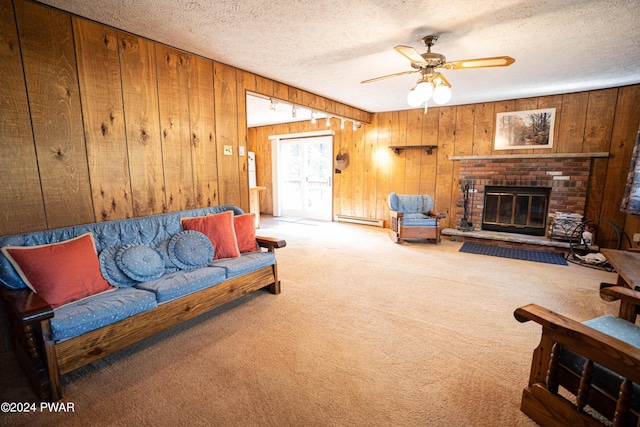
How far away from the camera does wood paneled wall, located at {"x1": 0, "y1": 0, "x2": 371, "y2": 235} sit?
6.70ft

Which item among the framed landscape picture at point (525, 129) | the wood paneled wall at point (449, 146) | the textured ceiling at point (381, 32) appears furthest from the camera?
the framed landscape picture at point (525, 129)

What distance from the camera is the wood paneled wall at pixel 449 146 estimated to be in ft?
13.9

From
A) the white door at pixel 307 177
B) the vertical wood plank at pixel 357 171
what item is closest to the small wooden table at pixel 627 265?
the vertical wood plank at pixel 357 171

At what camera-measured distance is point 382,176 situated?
6.31 meters

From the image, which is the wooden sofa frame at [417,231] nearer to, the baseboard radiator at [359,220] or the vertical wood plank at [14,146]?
the baseboard radiator at [359,220]

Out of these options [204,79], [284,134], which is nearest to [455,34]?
[204,79]

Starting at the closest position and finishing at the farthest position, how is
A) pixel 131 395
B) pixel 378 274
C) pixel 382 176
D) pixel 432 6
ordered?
1. pixel 131 395
2. pixel 432 6
3. pixel 378 274
4. pixel 382 176

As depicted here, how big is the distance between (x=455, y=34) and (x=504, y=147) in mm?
3162

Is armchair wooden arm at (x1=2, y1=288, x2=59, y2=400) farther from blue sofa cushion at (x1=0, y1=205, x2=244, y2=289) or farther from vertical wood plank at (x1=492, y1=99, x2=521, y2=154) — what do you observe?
vertical wood plank at (x1=492, y1=99, x2=521, y2=154)

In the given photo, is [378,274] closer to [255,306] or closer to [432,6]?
[255,306]

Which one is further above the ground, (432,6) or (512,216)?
(432,6)

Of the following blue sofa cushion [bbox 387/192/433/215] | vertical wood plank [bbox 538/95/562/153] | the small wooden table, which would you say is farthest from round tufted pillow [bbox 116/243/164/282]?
vertical wood plank [bbox 538/95/562/153]

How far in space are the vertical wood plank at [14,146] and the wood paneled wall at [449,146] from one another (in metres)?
5.36

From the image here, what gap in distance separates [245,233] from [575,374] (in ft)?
8.55
